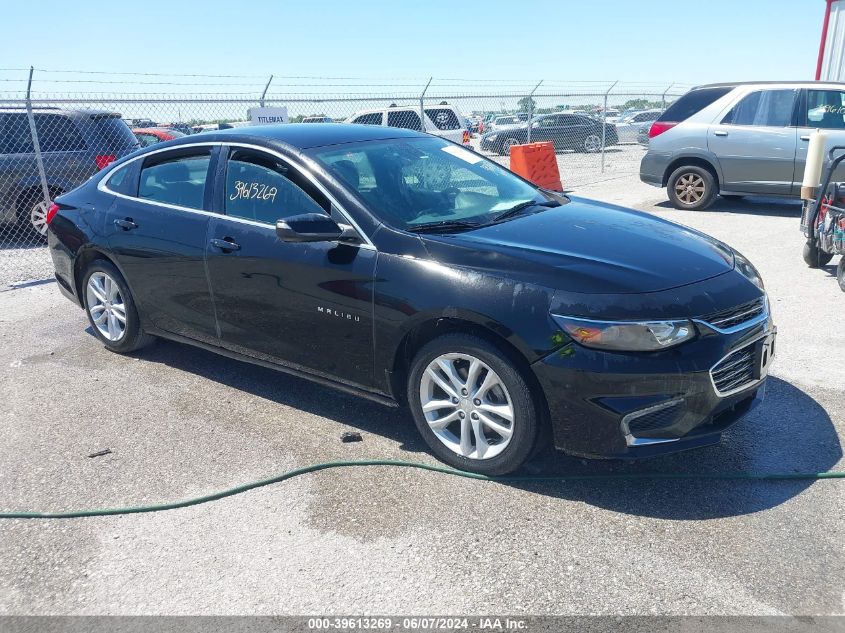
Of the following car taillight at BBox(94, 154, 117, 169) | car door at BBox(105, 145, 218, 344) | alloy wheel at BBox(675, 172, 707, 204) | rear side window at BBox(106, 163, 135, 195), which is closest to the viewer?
car door at BBox(105, 145, 218, 344)

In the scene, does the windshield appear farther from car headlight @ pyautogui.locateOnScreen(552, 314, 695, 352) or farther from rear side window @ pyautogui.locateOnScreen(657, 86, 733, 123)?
rear side window @ pyautogui.locateOnScreen(657, 86, 733, 123)

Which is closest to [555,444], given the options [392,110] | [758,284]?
[758,284]

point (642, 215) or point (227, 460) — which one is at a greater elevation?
point (642, 215)

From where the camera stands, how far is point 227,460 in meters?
4.01

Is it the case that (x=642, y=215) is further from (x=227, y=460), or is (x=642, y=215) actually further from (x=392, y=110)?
(x=392, y=110)

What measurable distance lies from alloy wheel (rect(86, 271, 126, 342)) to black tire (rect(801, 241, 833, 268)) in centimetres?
647

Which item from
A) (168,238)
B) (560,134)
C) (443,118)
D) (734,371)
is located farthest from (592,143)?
(734,371)

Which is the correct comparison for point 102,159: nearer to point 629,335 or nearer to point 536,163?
point 536,163

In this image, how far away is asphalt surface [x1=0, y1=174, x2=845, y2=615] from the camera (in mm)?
2879

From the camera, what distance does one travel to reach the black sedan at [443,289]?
10.8 ft

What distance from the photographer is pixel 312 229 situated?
3.85 m

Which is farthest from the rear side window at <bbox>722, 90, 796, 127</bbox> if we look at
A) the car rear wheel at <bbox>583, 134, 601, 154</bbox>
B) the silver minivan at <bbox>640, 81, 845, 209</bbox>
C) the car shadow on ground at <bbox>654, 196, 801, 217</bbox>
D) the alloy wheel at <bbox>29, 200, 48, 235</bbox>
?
the car rear wheel at <bbox>583, 134, 601, 154</bbox>

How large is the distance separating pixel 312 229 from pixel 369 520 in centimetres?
148

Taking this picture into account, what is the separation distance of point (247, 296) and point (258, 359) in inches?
15.9
